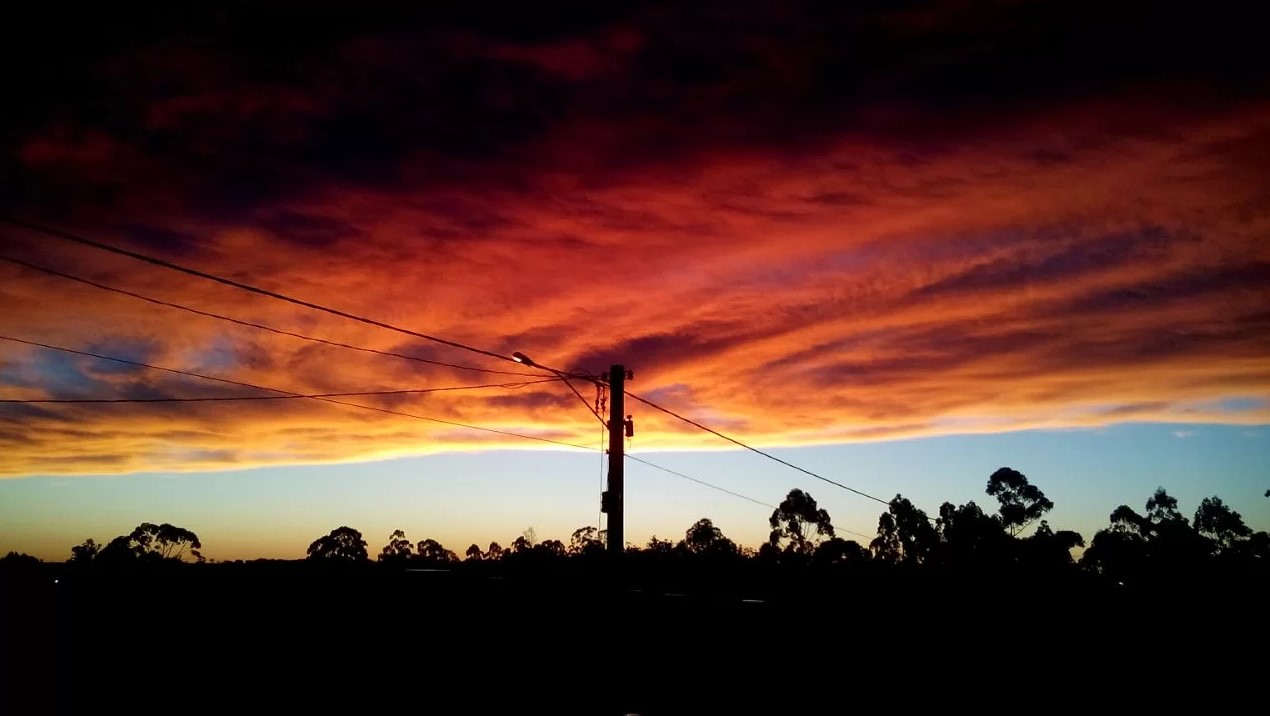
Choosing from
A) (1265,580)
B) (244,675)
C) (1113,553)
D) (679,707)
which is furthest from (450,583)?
(1113,553)

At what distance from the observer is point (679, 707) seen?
14.5 metres

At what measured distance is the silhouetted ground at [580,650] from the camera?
1456 cm

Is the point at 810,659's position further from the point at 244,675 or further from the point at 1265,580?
the point at 1265,580

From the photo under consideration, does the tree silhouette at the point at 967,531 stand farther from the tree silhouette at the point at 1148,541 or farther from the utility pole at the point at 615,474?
the utility pole at the point at 615,474

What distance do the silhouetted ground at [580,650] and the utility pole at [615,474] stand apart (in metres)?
1.09

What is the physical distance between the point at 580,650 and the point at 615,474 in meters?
4.79

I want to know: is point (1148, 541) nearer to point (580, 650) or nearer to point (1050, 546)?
point (1050, 546)

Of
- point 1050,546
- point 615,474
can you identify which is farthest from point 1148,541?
point 615,474

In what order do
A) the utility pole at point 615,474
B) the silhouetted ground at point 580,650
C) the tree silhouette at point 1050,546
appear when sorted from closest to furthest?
the silhouetted ground at point 580,650
the utility pole at point 615,474
the tree silhouette at point 1050,546

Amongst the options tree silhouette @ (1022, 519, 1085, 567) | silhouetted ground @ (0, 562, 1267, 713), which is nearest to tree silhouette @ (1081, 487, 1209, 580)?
tree silhouette @ (1022, 519, 1085, 567)

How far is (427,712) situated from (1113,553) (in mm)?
111533

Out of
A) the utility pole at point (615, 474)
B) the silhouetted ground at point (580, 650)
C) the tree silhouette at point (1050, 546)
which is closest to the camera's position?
the silhouetted ground at point (580, 650)

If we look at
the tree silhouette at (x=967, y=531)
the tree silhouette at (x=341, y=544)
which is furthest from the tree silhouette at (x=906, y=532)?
the tree silhouette at (x=341, y=544)

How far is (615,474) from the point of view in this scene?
68.9 feet
